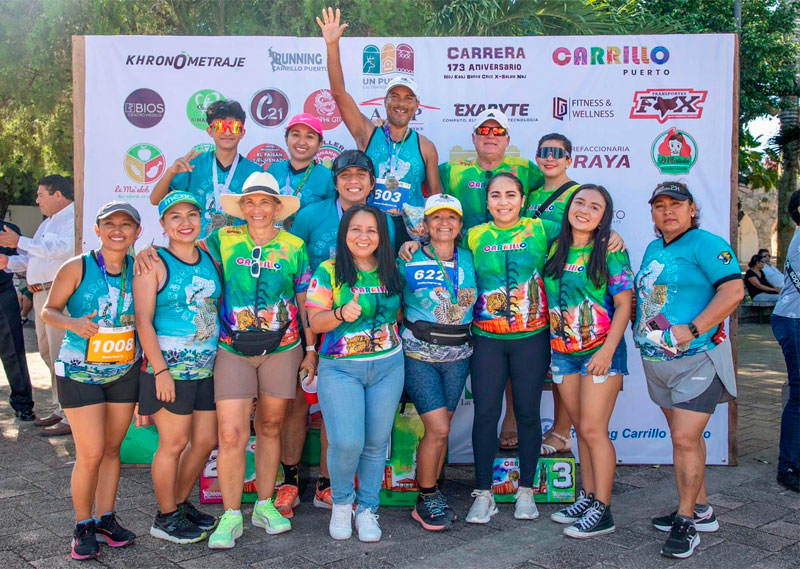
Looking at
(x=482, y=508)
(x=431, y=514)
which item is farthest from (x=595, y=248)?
(x=431, y=514)

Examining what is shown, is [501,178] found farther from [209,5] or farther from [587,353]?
[209,5]

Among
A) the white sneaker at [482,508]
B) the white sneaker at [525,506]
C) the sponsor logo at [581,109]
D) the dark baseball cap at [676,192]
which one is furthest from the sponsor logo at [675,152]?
the white sneaker at [482,508]

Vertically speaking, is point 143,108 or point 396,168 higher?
point 143,108

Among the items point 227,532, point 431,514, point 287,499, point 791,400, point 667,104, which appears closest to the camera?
point 227,532

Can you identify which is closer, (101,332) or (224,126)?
(101,332)

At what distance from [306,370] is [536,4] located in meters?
6.19

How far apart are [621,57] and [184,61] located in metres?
3.15

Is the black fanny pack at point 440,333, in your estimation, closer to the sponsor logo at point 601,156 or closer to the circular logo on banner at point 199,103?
the sponsor logo at point 601,156

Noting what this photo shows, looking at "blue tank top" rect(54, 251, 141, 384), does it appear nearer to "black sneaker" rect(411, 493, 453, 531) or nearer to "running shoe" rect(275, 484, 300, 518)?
"running shoe" rect(275, 484, 300, 518)

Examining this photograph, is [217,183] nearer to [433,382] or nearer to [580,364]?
[433,382]

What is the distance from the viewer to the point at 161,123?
5336 mm

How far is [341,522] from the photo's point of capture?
12.9ft

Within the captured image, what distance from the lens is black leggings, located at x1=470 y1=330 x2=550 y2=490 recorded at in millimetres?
4086

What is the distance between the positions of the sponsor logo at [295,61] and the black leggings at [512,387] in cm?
246
